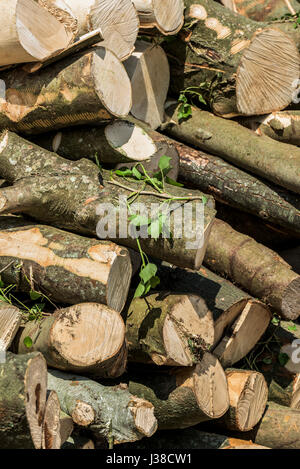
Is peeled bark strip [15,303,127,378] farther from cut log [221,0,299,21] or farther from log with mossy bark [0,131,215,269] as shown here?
cut log [221,0,299,21]

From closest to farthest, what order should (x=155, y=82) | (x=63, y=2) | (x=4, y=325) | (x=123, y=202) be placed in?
1. (x=4, y=325)
2. (x=123, y=202)
3. (x=63, y=2)
4. (x=155, y=82)

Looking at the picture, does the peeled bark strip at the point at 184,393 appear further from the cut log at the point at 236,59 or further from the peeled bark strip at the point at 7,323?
the cut log at the point at 236,59

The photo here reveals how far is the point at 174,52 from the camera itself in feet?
14.5

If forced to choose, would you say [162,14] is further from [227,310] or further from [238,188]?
[227,310]

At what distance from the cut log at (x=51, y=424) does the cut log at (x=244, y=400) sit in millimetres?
1181

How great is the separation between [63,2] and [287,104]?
1.76 m

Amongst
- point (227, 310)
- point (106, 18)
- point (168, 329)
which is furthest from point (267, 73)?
point (168, 329)

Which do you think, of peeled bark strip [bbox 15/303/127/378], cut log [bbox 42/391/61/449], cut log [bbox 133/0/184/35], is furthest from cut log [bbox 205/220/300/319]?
cut log [bbox 42/391/61/449]

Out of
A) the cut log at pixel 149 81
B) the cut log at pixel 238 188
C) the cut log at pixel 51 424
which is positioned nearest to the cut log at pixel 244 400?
the cut log at pixel 238 188

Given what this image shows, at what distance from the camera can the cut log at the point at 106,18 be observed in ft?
11.5

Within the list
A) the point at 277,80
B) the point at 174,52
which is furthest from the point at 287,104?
the point at 174,52

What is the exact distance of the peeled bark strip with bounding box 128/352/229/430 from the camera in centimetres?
333

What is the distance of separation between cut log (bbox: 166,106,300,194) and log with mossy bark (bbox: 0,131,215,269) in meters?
0.82
